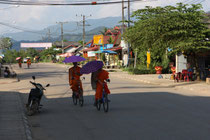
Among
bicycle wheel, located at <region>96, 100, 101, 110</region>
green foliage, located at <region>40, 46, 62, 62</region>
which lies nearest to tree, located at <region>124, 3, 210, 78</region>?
bicycle wheel, located at <region>96, 100, 101, 110</region>

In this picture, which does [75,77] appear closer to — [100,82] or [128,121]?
[100,82]

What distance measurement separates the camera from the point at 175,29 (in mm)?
22422

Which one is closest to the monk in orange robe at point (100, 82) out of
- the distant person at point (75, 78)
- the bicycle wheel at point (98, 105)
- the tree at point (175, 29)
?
the bicycle wheel at point (98, 105)

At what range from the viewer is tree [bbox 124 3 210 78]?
21625 mm

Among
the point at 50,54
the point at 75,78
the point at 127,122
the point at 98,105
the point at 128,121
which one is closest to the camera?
the point at 127,122

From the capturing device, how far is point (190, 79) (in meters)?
23.8

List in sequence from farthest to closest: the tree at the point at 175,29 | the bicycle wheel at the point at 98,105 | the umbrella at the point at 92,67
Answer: the tree at the point at 175,29 → the bicycle wheel at the point at 98,105 → the umbrella at the point at 92,67

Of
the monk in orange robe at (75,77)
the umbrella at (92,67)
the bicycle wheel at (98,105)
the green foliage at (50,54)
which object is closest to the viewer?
the umbrella at (92,67)

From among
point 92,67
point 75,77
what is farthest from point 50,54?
point 92,67

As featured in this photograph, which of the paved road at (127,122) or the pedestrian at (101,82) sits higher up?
the pedestrian at (101,82)

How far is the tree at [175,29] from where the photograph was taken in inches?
851

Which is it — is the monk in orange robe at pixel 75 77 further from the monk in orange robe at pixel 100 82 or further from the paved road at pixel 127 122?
the monk in orange robe at pixel 100 82

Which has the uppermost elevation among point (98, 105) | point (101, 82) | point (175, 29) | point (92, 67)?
point (175, 29)

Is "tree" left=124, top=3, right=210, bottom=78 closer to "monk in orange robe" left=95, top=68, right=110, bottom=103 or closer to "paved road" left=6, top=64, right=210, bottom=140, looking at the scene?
"paved road" left=6, top=64, right=210, bottom=140
